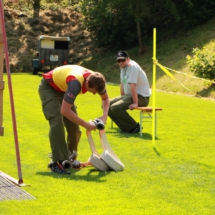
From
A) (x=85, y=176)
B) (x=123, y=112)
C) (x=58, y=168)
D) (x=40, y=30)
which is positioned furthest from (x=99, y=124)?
(x=40, y=30)

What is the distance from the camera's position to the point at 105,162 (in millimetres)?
9430

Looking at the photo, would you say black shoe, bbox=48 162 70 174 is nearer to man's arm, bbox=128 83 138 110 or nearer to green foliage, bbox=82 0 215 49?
man's arm, bbox=128 83 138 110

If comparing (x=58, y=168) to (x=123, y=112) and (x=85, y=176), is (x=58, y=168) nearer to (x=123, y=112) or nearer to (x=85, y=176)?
(x=85, y=176)

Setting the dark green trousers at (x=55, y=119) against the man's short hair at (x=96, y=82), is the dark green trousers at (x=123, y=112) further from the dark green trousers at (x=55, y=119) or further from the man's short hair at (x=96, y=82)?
the man's short hair at (x=96, y=82)

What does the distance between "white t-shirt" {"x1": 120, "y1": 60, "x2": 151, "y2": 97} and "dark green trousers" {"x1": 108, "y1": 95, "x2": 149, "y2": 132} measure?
131mm

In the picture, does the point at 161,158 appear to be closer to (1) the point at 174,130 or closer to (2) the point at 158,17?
(1) the point at 174,130

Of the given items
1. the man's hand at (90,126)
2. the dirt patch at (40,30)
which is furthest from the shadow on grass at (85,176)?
the dirt patch at (40,30)

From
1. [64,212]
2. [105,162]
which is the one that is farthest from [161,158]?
[64,212]

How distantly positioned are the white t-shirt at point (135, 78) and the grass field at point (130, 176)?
2.86 feet

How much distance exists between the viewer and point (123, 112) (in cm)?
1376

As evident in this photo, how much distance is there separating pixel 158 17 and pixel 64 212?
3558 centimetres

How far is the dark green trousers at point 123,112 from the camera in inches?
540

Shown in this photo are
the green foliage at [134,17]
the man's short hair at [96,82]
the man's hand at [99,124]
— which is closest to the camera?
the man's short hair at [96,82]

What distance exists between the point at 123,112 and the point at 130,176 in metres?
4.72
